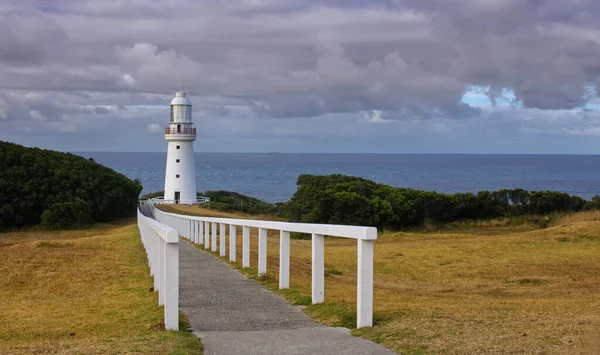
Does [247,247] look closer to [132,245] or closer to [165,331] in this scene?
[165,331]

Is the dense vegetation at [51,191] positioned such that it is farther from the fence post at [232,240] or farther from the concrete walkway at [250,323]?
the concrete walkway at [250,323]

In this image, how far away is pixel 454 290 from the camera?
1570 cm

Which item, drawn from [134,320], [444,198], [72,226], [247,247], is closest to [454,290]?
[247,247]

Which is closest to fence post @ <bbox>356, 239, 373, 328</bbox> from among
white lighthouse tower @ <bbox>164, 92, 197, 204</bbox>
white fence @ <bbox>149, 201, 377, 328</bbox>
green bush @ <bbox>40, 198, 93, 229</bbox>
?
white fence @ <bbox>149, 201, 377, 328</bbox>

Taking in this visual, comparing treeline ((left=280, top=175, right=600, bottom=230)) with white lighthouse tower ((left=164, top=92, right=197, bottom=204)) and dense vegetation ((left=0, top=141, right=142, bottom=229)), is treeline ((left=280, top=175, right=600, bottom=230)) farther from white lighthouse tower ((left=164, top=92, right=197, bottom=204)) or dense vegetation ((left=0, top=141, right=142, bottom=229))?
white lighthouse tower ((left=164, top=92, right=197, bottom=204))

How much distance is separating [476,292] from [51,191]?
3915 cm

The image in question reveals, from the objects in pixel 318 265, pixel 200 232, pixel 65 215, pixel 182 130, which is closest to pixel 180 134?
pixel 182 130

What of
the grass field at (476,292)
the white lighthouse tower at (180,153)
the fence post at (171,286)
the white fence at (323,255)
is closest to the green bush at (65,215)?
the white lighthouse tower at (180,153)

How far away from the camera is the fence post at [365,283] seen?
334 inches

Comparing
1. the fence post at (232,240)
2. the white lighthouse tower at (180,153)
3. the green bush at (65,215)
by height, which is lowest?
the green bush at (65,215)

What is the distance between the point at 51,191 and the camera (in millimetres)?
49531

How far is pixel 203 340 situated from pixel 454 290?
846cm

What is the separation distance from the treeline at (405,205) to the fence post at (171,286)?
106ft

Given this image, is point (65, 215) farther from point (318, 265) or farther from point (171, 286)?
point (171, 286)
